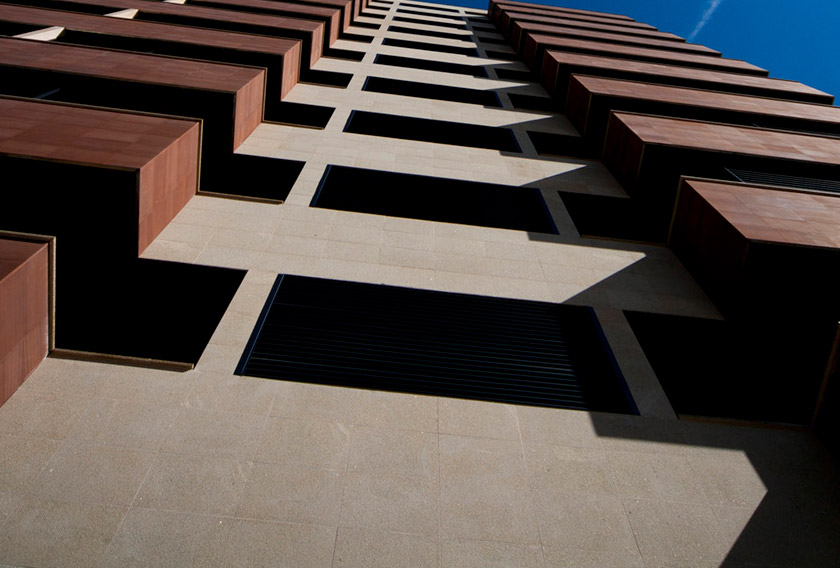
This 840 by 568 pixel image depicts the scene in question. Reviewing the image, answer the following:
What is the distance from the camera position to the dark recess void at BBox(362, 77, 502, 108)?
2750 centimetres

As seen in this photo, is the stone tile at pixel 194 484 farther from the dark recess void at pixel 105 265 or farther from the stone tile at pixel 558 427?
the stone tile at pixel 558 427

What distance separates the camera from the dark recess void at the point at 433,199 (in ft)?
54.0

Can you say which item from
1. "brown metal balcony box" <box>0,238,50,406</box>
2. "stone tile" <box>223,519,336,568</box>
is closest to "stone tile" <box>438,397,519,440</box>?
"stone tile" <box>223,519,336,568</box>

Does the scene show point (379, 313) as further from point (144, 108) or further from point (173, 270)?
point (144, 108)

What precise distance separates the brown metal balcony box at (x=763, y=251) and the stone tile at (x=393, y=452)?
7854mm

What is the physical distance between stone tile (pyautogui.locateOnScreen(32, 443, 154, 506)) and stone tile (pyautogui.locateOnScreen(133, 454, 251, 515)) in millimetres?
183

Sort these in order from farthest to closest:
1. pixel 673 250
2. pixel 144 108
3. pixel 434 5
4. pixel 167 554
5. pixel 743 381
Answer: pixel 434 5, pixel 144 108, pixel 673 250, pixel 743 381, pixel 167 554

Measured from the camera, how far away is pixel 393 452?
901 centimetres

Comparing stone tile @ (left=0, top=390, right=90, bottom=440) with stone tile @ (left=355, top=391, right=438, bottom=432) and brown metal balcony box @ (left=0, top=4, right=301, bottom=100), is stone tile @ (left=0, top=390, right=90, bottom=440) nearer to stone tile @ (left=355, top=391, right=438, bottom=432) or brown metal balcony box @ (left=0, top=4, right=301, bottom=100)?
stone tile @ (left=355, top=391, right=438, bottom=432)

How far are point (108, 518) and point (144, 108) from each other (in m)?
13.9

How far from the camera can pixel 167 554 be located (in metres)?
7.21

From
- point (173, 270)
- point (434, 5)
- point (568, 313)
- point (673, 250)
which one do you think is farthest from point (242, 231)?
point (434, 5)

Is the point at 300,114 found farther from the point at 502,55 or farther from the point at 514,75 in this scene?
the point at 502,55

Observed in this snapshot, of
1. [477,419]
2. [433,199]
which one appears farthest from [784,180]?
[477,419]
